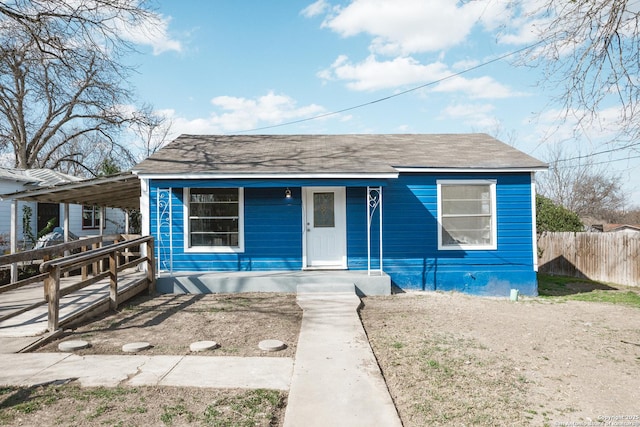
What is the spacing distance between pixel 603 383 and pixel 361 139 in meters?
9.12

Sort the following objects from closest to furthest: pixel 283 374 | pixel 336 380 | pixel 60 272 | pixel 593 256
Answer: pixel 336 380 < pixel 283 374 < pixel 60 272 < pixel 593 256

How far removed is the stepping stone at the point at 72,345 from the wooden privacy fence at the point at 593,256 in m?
14.5

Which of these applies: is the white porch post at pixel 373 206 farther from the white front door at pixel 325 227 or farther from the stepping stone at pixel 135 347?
the stepping stone at pixel 135 347

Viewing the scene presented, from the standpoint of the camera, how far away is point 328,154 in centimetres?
1027

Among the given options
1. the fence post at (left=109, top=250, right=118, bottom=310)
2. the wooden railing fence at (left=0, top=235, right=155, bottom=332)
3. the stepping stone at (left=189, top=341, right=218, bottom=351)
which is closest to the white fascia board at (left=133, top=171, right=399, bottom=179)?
the wooden railing fence at (left=0, top=235, right=155, bottom=332)

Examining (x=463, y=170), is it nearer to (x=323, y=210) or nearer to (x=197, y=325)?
(x=323, y=210)

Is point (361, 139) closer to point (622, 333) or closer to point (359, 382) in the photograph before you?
point (622, 333)

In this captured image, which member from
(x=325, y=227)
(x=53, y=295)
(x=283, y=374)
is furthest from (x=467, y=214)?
(x=53, y=295)

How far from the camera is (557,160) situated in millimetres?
31578

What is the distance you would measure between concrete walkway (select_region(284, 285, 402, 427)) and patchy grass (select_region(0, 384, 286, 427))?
26 cm

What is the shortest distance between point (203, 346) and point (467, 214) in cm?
693

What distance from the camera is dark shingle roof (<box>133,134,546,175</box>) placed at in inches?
351

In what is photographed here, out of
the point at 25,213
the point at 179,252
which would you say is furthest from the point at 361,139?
the point at 25,213

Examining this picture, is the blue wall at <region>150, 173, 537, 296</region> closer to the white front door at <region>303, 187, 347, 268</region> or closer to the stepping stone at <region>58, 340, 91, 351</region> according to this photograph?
the white front door at <region>303, 187, 347, 268</region>
